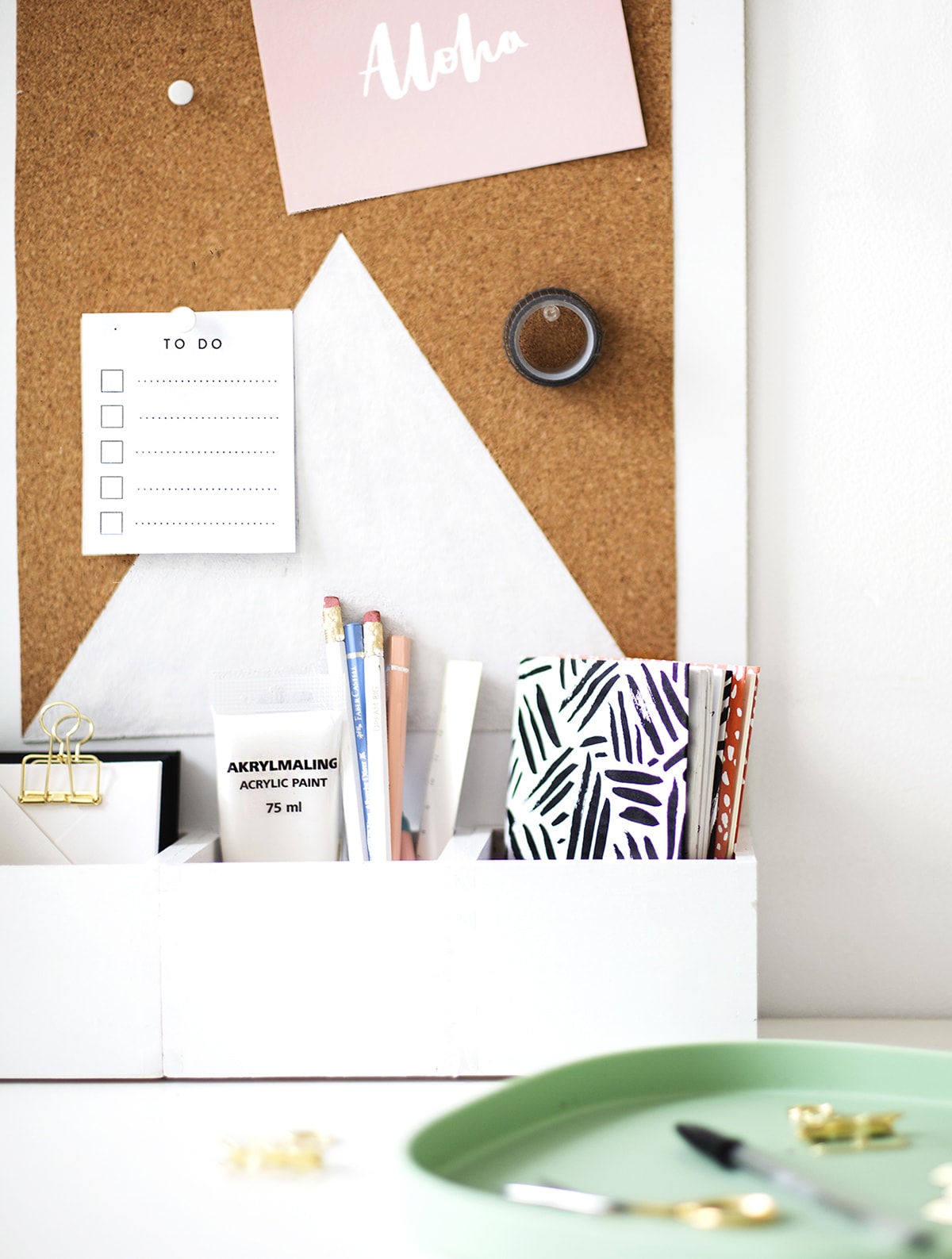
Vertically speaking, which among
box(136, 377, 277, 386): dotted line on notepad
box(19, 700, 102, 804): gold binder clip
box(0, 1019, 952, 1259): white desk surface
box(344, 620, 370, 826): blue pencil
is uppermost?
box(136, 377, 277, 386): dotted line on notepad

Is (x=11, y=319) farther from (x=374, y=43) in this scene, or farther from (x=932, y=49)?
(x=932, y=49)

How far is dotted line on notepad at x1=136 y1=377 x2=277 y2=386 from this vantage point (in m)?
0.99

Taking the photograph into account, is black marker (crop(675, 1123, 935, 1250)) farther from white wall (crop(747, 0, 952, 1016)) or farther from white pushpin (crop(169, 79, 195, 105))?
white pushpin (crop(169, 79, 195, 105))

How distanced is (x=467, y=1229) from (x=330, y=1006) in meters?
0.42

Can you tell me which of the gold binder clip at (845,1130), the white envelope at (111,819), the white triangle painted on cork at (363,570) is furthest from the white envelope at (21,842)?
the gold binder clip at (845,1130)

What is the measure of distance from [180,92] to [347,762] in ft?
1.96

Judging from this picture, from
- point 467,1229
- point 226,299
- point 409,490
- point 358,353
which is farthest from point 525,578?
point 467,1229

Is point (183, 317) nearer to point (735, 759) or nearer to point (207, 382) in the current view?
point (207, 382)

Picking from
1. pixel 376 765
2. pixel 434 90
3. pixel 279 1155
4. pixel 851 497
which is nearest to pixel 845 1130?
pixel 279 1155

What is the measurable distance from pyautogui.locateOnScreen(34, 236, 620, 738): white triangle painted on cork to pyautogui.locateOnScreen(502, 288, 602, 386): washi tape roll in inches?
3.2

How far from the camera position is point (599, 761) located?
2.78 feet

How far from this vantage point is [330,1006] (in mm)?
802

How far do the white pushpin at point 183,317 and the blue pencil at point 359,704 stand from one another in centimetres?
31

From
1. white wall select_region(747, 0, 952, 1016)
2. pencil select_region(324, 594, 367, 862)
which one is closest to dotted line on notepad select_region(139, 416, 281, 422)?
pencil select_region(324, 594, 367, 862)
